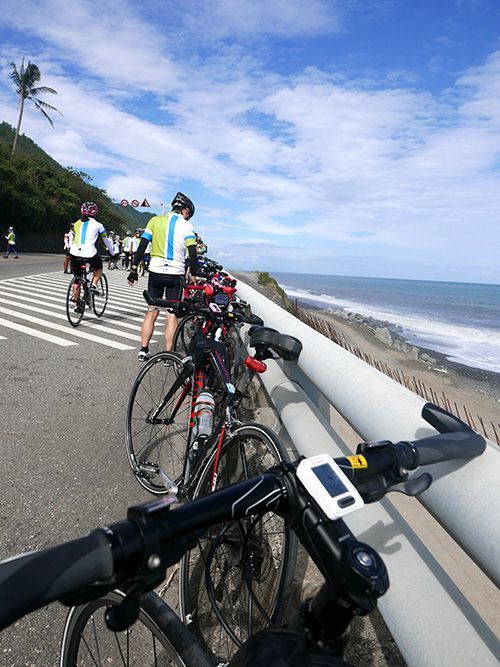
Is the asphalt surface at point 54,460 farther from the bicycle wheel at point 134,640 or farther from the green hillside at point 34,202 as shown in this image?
the green hillside at point 34,202

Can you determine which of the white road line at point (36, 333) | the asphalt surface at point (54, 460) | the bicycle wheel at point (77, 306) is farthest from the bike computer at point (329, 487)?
the bicycle wheel at point (77, 306)

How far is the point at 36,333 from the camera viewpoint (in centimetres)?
757

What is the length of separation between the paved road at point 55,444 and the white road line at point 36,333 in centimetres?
2

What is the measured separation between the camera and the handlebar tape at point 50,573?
2.00 feet

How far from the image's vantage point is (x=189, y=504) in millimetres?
804

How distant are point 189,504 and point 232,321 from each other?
9.29 ft

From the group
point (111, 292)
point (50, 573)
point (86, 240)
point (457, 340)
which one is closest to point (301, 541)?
point (50, 573)

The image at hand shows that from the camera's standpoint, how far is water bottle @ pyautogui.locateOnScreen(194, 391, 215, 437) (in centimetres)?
247

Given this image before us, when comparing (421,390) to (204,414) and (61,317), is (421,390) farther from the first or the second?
(61,317)

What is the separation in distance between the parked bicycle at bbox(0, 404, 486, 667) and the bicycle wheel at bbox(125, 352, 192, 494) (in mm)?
2235

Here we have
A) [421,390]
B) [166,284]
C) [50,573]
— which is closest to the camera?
[50,573]

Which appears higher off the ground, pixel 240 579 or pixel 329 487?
pixel 329 487

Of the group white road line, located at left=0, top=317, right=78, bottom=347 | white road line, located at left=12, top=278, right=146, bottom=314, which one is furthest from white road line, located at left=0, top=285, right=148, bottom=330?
white road line, located at left=0, top=317, right=78, bottom=347

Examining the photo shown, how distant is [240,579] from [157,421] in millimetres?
1820
